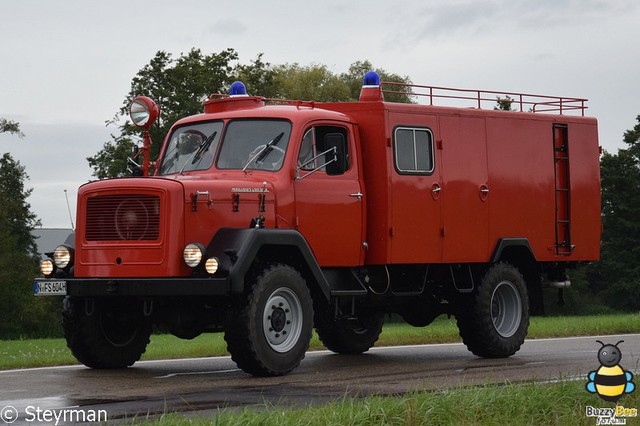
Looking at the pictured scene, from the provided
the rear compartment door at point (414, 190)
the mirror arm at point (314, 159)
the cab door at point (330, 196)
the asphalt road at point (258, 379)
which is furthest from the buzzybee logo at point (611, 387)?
the rear compartment door at point (414, 190)

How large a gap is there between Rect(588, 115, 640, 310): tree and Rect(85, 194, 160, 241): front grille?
6520 cm

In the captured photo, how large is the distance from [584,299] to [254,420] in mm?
74076

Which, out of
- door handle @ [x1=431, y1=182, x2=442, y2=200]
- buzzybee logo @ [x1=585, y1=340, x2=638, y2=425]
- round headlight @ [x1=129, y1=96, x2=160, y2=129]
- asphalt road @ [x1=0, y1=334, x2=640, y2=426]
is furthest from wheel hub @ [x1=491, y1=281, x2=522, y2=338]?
buzzybee logo @ [x1=585, y1=340, x2=638, y2=425]

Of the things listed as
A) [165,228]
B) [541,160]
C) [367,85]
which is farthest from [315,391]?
[541,160]

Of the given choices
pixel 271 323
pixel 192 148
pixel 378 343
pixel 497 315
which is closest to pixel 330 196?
pixel 192 148

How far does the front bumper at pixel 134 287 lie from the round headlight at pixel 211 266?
0.13m

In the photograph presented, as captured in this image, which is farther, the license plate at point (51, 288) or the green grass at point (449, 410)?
the license plate at point (51, 288)

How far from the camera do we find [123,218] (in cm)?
1440

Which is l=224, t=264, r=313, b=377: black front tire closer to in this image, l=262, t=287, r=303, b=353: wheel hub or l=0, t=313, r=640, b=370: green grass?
l=262, t=287, r=303, b=353: wheel hub

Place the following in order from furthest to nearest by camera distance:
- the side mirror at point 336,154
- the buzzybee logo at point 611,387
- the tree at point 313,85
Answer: the tree at point 313,85 → the side mirror at point 336,154 → the buzzybee logo at point 611,387

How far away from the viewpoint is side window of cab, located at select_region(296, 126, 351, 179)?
1558cm

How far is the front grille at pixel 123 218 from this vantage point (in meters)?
14.2

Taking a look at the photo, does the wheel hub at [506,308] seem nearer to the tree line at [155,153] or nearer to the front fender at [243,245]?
the front fender at [243,245]

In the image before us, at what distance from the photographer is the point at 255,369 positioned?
46.2 feet
